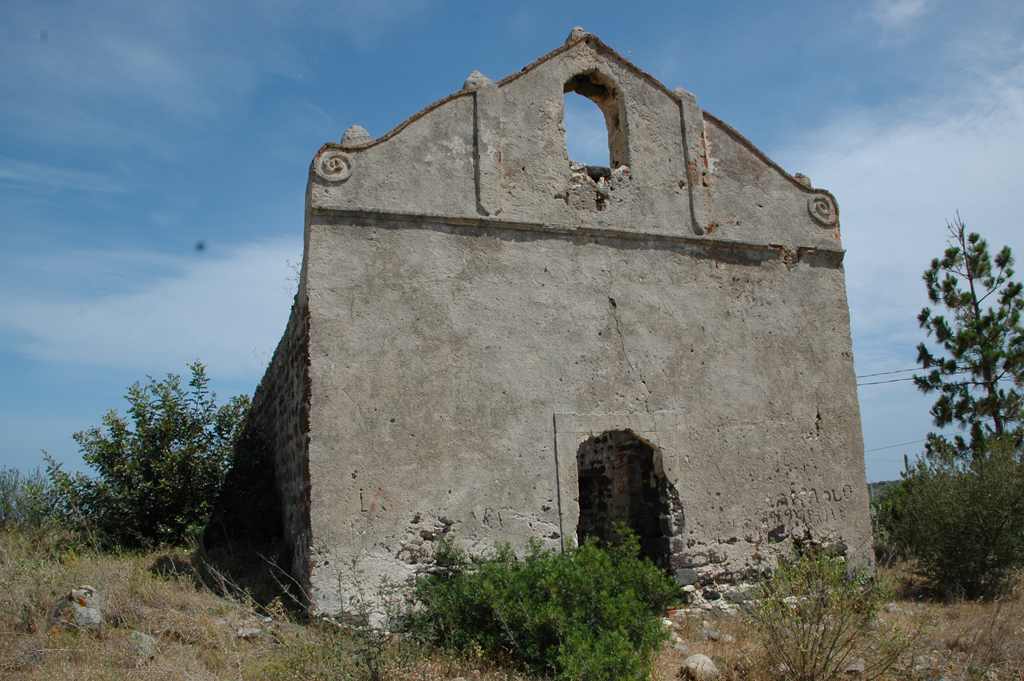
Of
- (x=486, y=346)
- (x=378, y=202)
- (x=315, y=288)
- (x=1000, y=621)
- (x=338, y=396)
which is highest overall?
(x=378, y=202)

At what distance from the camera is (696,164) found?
7.85 m

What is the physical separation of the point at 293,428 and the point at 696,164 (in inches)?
204

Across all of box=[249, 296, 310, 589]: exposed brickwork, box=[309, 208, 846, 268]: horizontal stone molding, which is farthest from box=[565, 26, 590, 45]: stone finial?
box=[249, 296, 310, 589]: exposed brickwork

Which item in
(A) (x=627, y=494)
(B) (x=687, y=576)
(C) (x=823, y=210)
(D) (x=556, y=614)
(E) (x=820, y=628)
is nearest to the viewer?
(D) (x=556, y=614)

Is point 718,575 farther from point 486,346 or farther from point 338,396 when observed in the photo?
point 338,396

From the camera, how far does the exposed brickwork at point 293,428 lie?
596 centimetres

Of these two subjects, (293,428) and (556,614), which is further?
(293,428)

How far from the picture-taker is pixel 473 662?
16.1ft

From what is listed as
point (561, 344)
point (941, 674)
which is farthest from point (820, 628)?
point (561, 344)

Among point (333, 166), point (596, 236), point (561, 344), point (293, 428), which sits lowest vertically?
point (293, 428)

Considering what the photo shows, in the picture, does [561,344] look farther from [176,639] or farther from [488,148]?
[176,639]

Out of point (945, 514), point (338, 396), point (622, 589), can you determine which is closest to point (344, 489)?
point (338, 396)

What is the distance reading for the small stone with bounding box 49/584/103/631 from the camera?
5098 mm

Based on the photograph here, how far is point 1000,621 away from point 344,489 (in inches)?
239
